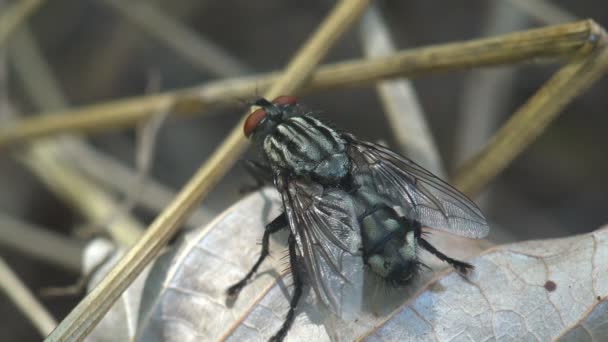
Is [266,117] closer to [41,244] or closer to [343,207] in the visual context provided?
[343,207]

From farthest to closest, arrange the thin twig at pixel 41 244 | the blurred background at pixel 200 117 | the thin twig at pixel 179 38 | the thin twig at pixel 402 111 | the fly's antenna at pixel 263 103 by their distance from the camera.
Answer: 1. the thin twig at pixel 179 38
2. the blurred background at pixel 200 117
3. the thin twig at pixel 41 244
4. the thin twig at pixel 402 111
5. the fly's antenna at pixel 263 103

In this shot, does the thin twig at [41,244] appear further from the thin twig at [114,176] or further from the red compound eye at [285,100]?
the red compound eye at [285,100]

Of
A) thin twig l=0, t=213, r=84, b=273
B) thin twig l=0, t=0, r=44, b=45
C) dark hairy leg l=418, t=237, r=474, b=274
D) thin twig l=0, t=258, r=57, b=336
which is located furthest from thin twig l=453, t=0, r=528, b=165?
thin twig l=0, t=0, r=44, b=45

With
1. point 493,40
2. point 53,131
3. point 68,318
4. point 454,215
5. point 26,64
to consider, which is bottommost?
point 454,215

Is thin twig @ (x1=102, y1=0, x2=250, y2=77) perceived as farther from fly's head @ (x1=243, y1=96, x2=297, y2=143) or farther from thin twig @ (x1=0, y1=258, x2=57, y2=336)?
thin twig @ (x1=0, y1=258, x2=57, y2=336)

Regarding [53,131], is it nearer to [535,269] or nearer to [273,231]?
[273,231]

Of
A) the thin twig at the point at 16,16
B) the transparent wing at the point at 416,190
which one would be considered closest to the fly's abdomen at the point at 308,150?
the transparent wing at the point at 416,190

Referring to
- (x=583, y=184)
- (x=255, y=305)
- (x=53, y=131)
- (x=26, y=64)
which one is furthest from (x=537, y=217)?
(x=26, y=64)
